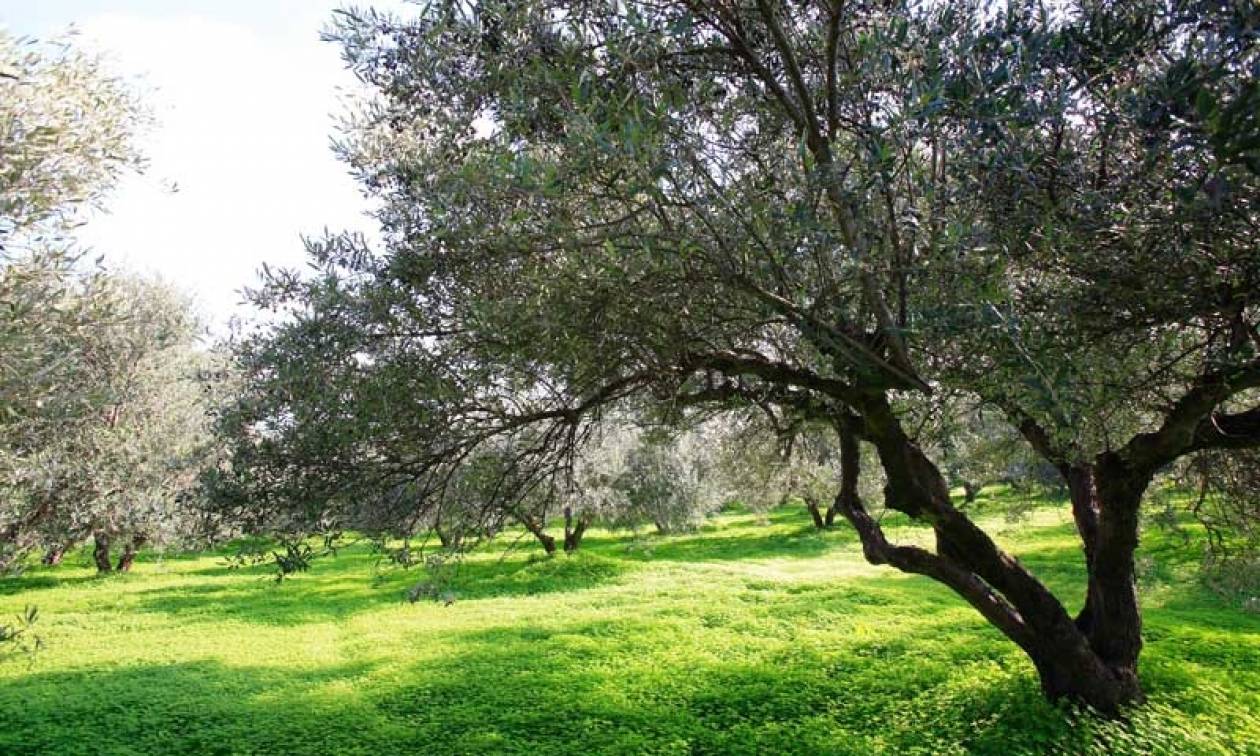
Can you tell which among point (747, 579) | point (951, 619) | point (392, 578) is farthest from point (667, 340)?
point (392, 578)

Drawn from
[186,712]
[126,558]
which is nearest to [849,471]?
[186,712]

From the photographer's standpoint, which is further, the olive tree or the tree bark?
the tree bark

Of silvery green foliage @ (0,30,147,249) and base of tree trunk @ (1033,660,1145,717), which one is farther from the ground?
silvery green foliage @ (0,30,147,249)

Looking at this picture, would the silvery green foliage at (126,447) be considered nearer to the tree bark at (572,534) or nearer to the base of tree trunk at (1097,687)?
the base of tree trunk at (1097,687)

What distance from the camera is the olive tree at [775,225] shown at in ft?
13.2

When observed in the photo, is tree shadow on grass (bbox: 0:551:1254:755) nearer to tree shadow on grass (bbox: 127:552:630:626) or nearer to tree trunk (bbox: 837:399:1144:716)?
tree trunk (bbox: 837:399:1144:716)

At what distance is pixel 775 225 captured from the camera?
4238 mm

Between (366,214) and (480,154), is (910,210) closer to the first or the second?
(480,154)

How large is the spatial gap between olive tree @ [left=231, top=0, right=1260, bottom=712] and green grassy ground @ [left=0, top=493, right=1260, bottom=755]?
2987mm

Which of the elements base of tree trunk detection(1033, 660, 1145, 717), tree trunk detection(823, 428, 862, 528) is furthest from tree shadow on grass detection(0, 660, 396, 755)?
base of tree trunk detection(1033, 660, 1145, 717)

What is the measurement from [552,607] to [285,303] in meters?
13.4

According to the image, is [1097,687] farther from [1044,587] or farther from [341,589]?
[341,589]

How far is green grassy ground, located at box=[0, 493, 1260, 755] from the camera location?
364 inches

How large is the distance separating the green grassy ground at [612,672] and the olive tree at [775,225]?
2987 millimetres
